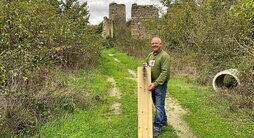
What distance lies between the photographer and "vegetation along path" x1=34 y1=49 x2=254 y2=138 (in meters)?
3.96

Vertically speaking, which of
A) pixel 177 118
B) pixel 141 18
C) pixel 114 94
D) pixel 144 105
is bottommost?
pixel 177 118

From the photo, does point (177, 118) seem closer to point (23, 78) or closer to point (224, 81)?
point (224, 81)

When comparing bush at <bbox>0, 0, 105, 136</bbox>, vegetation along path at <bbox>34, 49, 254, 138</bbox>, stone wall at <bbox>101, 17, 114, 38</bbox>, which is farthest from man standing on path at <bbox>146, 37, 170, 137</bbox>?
stone wall at <bbox>101, 17, 114, 38</bbox>

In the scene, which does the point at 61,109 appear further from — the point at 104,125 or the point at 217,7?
the point at 217,7

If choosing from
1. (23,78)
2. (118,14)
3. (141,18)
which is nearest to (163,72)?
(23,78)

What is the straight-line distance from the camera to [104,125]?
14.0ft

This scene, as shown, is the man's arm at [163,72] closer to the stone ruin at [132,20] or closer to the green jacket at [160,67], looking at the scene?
the green jacket at [160,67]

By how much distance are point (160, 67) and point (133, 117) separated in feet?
5.36

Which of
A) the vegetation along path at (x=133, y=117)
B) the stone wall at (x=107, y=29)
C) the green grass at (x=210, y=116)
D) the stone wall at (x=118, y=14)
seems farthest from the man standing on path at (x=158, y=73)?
the stone wall at (x=118, y=14)

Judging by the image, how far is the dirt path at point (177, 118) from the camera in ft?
13.4

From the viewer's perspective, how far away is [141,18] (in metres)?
17.6

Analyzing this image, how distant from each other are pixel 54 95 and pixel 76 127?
103 centimetres

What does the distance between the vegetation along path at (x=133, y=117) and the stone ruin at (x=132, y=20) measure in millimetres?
10358

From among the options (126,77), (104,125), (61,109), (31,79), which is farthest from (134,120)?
(126,77)
